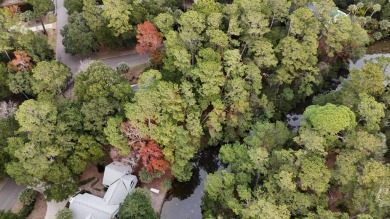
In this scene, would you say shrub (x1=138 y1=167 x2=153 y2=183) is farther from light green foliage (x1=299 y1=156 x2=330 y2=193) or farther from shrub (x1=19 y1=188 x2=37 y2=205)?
light green foliage (x1=299 y1=156 x2=330 y2=193)

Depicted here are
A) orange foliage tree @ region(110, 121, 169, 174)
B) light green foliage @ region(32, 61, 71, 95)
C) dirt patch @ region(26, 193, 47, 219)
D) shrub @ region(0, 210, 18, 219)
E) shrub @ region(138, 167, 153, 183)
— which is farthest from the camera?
light green foliage @ region(32, 61, 71, 95)

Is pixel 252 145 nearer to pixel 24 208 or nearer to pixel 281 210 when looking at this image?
pixel 281 210

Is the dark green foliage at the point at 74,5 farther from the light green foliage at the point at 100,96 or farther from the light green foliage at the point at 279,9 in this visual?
the light green foliage at the point at 279,9

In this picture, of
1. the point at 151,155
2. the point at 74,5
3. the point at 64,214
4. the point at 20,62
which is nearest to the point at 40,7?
the point at 74,5

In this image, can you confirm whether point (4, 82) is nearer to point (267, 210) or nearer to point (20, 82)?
point (20, 82)

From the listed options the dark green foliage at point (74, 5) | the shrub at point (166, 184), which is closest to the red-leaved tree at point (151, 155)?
the shrub at point (166, 184)

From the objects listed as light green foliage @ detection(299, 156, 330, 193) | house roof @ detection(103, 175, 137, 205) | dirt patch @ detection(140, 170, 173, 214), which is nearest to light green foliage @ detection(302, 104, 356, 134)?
light green foliage @ detection(299, 156, 330, 193)
